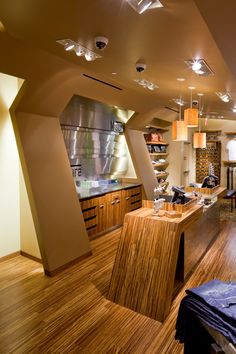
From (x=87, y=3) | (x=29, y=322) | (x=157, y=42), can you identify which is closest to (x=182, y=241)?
(x=29, y=322)

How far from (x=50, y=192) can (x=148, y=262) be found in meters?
1.74

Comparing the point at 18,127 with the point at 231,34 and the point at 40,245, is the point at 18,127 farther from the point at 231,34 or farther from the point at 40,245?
the point at 231,34

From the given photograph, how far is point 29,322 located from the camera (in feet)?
7.85

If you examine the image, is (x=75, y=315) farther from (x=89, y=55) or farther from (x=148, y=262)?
(x=89, y=55)

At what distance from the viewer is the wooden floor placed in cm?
210

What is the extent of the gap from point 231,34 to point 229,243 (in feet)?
12.4

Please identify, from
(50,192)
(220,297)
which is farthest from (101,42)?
(50,192)

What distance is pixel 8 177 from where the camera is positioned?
3730 mm

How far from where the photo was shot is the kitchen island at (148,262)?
2.46 metres

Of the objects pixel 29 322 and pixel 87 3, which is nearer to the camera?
pixel 87 3

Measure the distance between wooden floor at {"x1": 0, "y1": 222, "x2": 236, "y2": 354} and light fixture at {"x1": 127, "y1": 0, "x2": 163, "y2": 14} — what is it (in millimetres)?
2460

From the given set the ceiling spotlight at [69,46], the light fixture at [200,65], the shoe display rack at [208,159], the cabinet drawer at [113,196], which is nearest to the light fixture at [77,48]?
the ceiling spotlight at [69,46]

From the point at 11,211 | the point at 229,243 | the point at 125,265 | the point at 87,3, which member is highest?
the point at 87,3

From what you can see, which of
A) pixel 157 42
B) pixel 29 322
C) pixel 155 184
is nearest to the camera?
pixel 157 42
